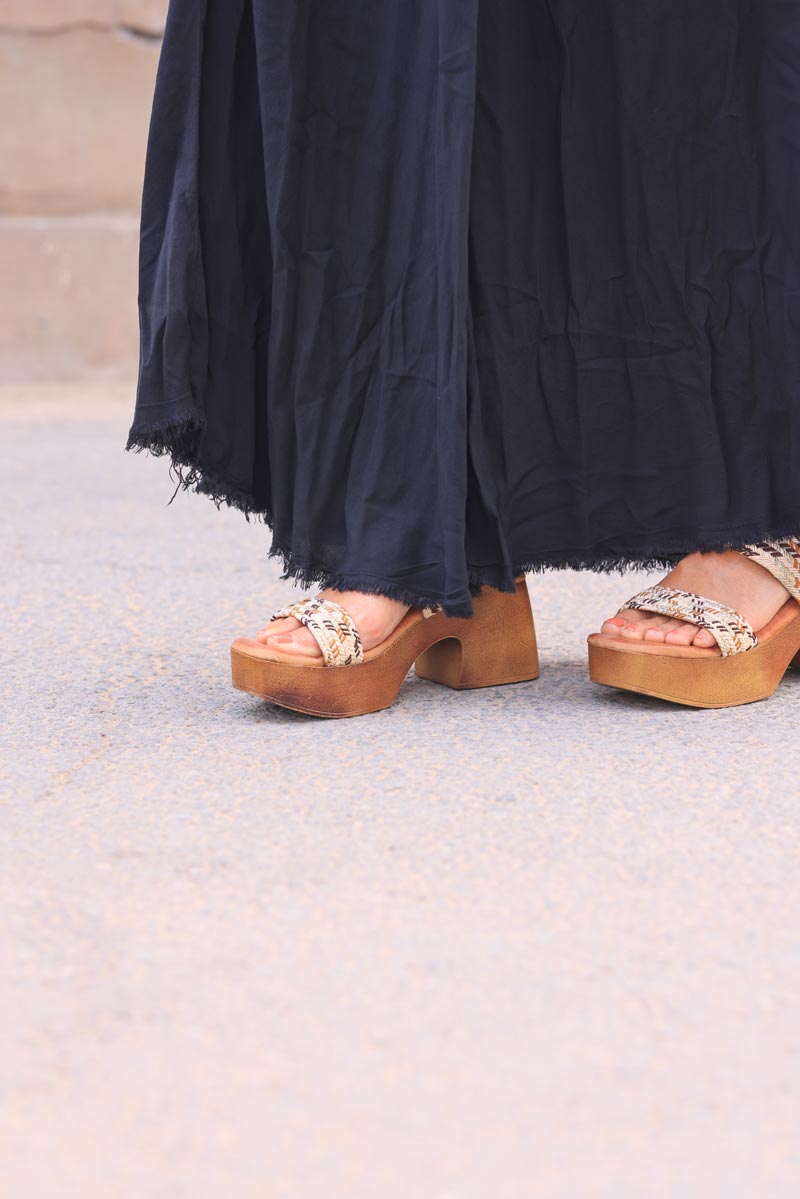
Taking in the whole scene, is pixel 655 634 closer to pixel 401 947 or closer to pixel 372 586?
pixel 372 586

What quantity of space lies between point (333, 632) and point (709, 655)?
0.90 ft

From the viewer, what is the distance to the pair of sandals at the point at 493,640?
97 centimetres

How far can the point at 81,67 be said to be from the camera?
4.75 metres

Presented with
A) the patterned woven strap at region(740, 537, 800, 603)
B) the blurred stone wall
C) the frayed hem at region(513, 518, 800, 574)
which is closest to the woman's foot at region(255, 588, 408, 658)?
the frayed hem at region(513, 518, 800, 574)

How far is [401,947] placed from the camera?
609mm

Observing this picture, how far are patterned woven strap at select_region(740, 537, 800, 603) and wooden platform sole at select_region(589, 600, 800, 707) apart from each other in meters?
0.04

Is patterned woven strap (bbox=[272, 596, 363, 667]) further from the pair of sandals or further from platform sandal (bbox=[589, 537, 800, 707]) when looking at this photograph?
platform sandal (bbox=[589, 537, 800, 707])

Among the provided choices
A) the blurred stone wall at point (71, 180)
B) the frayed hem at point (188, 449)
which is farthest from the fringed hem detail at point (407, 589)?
the blurred stone wall at point (71, 180)

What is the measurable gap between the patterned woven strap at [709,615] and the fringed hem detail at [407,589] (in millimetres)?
37

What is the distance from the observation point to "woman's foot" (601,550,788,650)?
1.02 meters

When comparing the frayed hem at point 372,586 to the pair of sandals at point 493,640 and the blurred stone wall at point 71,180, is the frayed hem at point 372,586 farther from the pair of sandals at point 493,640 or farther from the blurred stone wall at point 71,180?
the blurred stone wall at point 71,180

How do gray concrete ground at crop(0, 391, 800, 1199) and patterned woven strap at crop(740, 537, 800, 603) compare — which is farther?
patterned woven strap at crop(740, 537, 800, 603)

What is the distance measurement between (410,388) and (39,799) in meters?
0.39

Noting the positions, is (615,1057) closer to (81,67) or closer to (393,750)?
(393,750)
